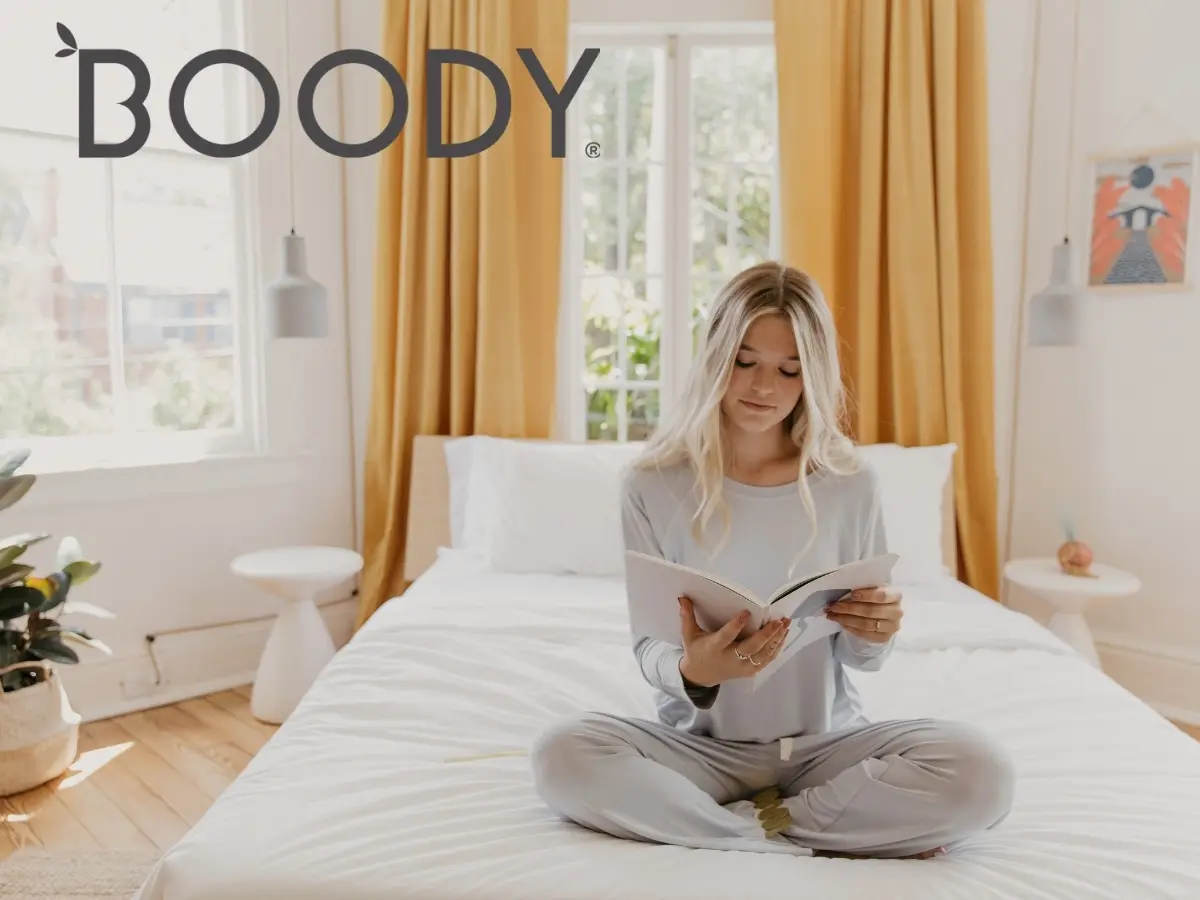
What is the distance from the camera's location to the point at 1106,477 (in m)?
3.24

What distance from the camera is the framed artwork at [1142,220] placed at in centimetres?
302

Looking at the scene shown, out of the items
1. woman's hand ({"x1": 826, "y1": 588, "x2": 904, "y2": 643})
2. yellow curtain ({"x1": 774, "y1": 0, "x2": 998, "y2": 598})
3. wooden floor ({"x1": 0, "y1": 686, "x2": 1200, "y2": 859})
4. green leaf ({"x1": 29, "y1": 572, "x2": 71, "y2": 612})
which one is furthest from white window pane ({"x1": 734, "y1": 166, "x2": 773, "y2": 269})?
green leaf ({"x1": 29, "y1": 572, "x2": 71, "y2": 612})

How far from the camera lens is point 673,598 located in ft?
4.63

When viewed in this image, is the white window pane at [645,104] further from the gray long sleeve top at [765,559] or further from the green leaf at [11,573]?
the green leaf at [11,573]

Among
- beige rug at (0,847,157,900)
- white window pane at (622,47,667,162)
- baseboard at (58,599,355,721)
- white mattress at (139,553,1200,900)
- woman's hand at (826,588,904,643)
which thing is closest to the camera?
white mattress at (139,553,1200,900)

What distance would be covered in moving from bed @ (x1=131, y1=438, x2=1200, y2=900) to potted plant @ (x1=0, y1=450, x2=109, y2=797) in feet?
2.56

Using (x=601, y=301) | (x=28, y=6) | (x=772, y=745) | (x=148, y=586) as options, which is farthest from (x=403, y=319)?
(x=772, y=745)

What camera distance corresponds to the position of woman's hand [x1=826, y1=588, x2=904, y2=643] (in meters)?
1.45

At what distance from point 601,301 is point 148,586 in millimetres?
1661

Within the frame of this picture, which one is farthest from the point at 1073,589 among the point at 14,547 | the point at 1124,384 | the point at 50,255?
the point at 50,255

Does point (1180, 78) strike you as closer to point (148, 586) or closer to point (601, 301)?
point (601, 301)

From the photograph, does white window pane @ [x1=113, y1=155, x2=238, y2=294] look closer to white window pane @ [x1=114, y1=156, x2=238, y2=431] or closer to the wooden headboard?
white window pane @ [x1=114, y1=156, x2=238, y2=431]

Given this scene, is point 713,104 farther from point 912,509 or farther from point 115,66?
point 115,66

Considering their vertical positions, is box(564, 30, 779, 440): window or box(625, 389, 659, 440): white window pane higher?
box(564, 30, 779, 440): window
